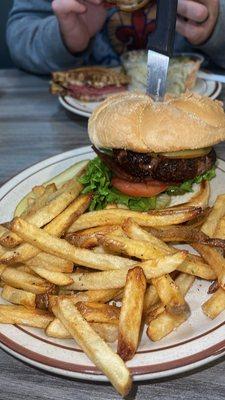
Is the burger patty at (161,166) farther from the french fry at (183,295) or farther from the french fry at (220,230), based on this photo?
the french fry at (183,295)

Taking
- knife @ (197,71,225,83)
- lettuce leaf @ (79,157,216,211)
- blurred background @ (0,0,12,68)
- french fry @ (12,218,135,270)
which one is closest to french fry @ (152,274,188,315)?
french fry @ (12,218,135,270)

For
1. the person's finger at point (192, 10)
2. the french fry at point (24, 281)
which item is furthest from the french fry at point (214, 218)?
the person's finger at point (192, 10)

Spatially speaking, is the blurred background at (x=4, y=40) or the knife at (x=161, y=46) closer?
the knife at (x=161, y=46)

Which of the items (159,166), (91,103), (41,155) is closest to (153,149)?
(159,166)

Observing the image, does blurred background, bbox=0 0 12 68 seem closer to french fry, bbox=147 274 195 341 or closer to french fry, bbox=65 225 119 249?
french fry, bbox=65 225 119 249

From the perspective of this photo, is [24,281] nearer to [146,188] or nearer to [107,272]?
[107,272]
